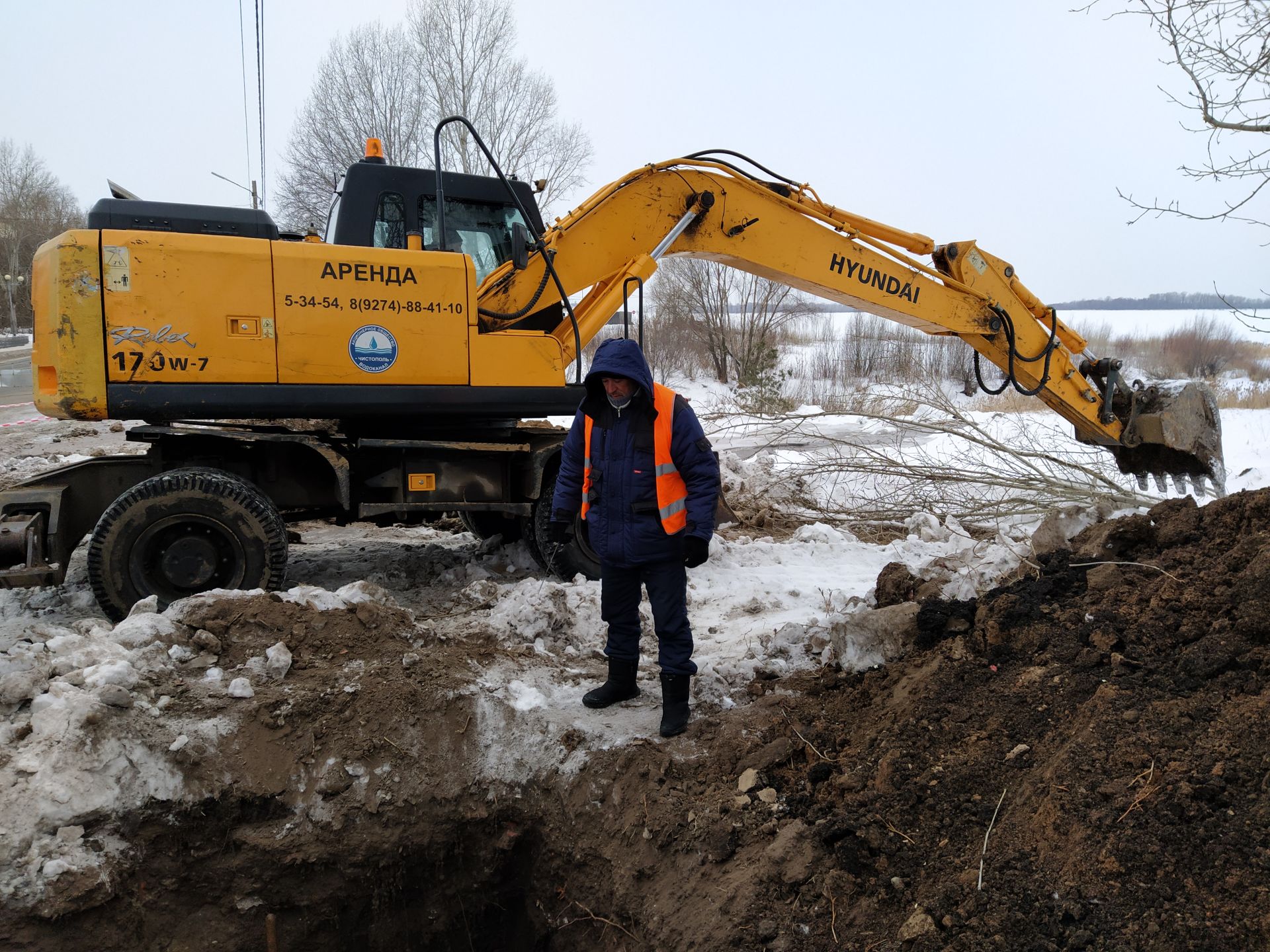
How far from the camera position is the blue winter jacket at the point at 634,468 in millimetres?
3887

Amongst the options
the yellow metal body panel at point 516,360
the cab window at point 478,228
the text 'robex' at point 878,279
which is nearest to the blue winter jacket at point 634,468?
the yellow metal body panel at point 516,360

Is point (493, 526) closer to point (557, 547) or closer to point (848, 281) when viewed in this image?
point (557, 547)

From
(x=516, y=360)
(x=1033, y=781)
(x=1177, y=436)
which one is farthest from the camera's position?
(x=1177, y=436)

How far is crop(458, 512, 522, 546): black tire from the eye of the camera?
23.2 feet

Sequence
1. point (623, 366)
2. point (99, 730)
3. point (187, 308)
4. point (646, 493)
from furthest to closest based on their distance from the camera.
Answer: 1. point (187, 308)
2. point (646, 493)
3. point (623, 366)
4. point (99, 730)

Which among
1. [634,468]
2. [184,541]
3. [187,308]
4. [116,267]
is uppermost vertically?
[116,267]

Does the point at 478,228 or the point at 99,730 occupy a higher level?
the point at 478,228

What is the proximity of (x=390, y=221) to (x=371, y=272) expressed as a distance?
34.4 inches

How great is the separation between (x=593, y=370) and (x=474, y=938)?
8.55ft

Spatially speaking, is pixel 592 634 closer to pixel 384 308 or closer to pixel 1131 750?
pixel 384 308

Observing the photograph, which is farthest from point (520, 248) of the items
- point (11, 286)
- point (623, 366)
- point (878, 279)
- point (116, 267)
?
point (11, 286)

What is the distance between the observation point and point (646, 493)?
3.97 meters

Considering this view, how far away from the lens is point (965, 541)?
697 centimetres

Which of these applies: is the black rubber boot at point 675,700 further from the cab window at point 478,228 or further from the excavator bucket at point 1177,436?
the excavator bucket at point 1177,436
